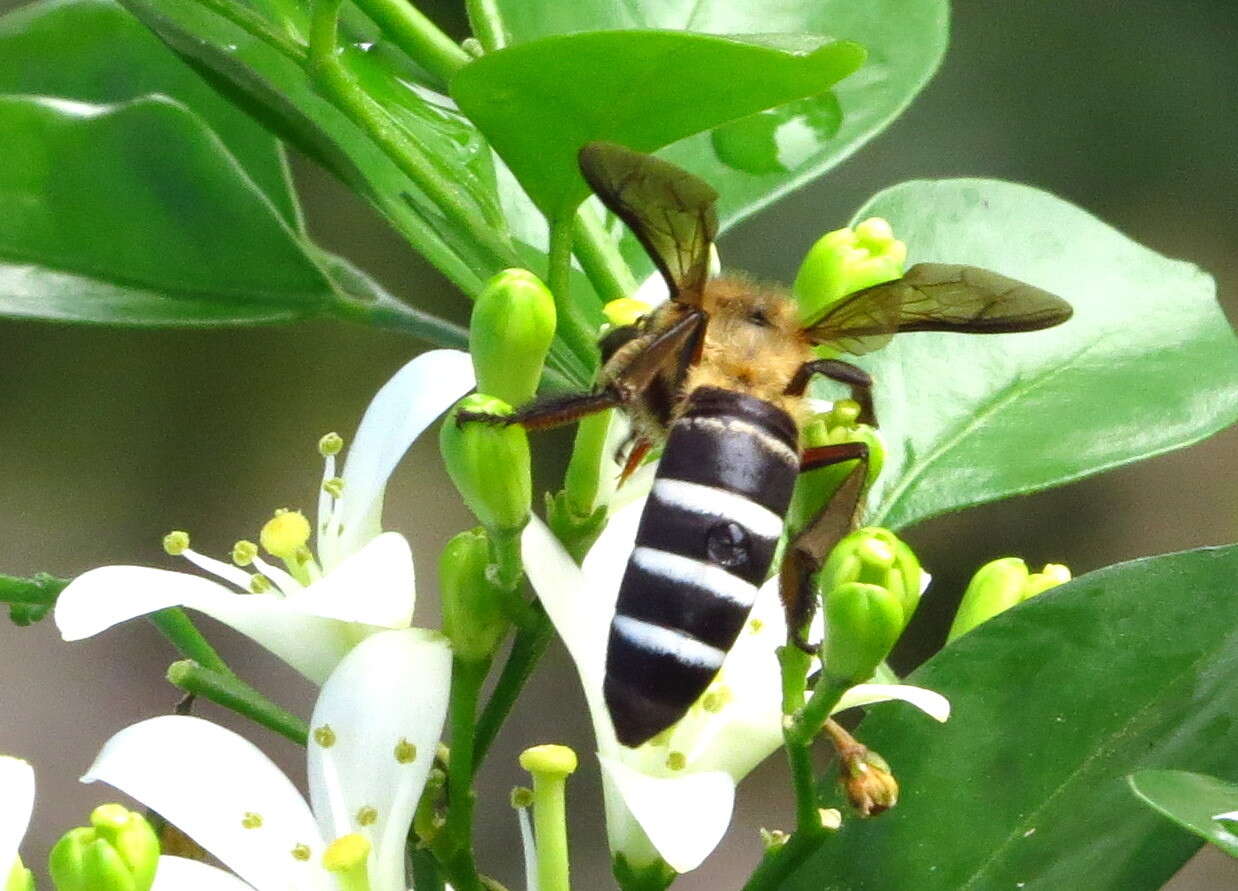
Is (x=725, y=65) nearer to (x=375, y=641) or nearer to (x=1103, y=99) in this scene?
(x=375, y=641)

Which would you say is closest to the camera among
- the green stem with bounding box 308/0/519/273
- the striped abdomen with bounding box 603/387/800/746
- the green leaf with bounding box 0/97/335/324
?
the striped abdomen with bounding box 603/387/800/746

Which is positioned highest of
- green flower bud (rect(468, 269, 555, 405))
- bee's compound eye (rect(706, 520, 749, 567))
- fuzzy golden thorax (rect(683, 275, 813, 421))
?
green flower bud (rect(468, 269, 555, 405))

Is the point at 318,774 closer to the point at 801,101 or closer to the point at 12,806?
the point at 12,806

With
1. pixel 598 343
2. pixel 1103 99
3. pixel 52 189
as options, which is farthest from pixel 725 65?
pixel 1103 99

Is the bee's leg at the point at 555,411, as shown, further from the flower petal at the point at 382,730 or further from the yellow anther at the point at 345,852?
the yellow anther at the point at 345,852

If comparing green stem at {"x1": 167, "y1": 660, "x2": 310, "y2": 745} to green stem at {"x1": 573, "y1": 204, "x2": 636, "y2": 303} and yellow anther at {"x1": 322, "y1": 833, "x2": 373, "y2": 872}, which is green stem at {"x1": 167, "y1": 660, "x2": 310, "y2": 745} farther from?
green stem at {"x1": 573, "y1": 204, "x2": 636, "y2": 303}

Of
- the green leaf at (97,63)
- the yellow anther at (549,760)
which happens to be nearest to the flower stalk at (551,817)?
the yellow anther at (549,760)

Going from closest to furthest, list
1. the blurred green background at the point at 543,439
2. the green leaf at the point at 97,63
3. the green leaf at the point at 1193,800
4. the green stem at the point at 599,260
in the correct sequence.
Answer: the green leaf at the point at 1193,800, the green stem at the point at 599,260, the green leaf at the point at 97,63, the blurred green background at the point at 543,439

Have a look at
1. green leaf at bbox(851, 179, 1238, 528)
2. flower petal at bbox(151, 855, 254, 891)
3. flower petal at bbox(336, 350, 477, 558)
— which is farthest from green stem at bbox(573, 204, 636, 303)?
flower petal at bbox(151, 855, 254, 891)
